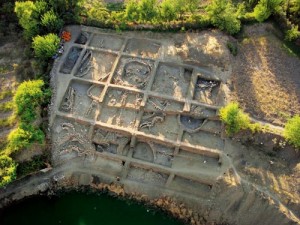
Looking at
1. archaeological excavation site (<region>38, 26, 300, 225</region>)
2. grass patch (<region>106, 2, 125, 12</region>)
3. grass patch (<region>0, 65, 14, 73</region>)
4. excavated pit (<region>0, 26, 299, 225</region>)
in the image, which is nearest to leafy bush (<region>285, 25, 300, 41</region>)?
excavated pit (<region>0, 26, 299, 225</region>)

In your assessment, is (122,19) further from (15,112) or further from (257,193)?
(257,193)

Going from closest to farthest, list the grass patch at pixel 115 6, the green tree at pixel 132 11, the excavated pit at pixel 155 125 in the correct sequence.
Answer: the excavated pit at pixel 155 125 → the green tree at pixel 132 11 → the grass patch at pixel 115 6

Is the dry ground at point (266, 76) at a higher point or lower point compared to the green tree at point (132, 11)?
lower

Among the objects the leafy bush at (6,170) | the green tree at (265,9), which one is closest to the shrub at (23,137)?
the leafy bush at (6,170)

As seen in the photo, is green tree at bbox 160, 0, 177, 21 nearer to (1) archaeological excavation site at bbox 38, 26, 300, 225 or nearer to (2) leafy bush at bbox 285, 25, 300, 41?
(1) archaeological excavation site at bbox 38, 26, 300, 225

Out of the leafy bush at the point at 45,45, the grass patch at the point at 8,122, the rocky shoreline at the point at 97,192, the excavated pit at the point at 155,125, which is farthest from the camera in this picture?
the leafy bush at the point at 45,45

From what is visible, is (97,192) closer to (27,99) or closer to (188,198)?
(188,198)

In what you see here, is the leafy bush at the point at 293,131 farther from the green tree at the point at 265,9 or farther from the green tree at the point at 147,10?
the green tree at the point at 147,10
